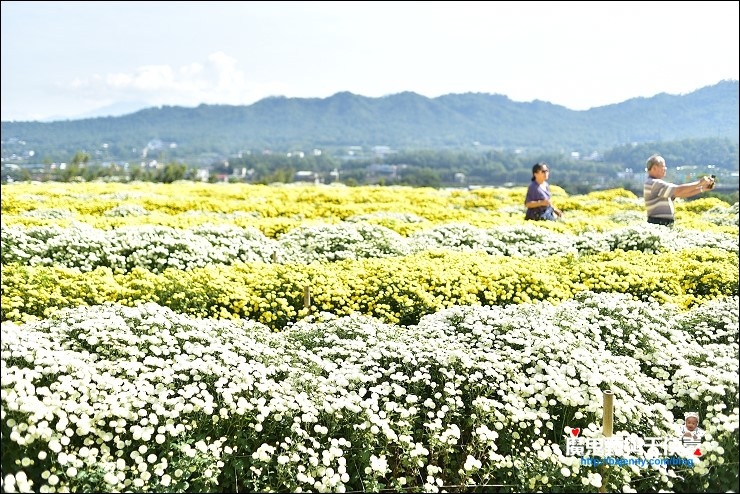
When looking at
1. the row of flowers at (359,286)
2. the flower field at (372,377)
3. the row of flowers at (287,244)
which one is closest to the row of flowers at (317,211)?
the row of flowers at (287,244)

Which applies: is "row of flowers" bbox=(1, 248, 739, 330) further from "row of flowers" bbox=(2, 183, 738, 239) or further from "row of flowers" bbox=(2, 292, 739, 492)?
"row of flowers" bbox=(2, 183, 738, 239)

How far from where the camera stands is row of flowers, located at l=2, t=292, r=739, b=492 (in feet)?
16.1

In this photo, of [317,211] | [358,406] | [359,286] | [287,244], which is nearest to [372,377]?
[358,406]

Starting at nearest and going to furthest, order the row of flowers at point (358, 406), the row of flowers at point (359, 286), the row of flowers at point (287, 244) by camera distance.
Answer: the row of flowers at point (358, 406), the row of flowers at point (359, 286), the row of flowers at point (287, 244)

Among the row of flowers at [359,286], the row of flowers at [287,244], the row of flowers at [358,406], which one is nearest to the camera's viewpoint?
the row of flowers at [358,406]

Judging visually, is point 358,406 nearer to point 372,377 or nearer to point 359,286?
point 372,377

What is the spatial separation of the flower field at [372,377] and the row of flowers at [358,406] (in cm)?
3

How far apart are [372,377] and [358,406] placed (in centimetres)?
67

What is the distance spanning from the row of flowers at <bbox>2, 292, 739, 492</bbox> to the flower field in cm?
3

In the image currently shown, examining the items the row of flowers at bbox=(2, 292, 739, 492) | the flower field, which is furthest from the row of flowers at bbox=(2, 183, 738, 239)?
the row of flowers at bbox=(2, 292, 739, 492)

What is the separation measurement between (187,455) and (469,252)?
9229mm

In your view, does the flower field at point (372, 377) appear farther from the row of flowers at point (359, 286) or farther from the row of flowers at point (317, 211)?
the row of flowers at point (317, 211)

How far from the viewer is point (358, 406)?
5.54m

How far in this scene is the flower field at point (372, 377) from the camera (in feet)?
16.4
